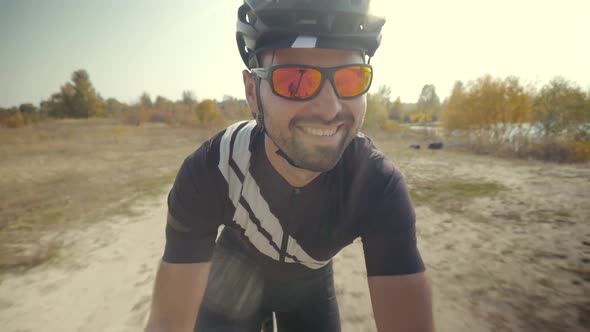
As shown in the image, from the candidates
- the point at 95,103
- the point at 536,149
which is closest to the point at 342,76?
the point at 536,149

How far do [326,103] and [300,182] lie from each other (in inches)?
22.3

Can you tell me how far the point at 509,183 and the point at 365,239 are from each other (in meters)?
12.8

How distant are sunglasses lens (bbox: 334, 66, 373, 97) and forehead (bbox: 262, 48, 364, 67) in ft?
0.23

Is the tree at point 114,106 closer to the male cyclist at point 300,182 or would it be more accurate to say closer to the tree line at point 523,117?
the tree line at point 523,117

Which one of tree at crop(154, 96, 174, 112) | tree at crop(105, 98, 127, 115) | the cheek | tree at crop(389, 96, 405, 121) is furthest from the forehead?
tree at crop(389, 96, 405, 121)

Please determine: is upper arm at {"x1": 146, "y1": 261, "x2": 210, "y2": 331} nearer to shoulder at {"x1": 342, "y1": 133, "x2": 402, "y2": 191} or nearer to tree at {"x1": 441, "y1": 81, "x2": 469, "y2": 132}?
shoulder at {"x1": 342, "y1": 133, "x2": 402, "y2": 191}

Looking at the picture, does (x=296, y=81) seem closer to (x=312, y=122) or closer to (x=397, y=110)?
(x=312, y=122)

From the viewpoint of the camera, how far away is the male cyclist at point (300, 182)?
1546mm

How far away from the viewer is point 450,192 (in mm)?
9508

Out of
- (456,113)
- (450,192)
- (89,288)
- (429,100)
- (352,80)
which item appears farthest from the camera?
(429,100)

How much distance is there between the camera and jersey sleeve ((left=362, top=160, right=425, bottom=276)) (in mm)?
1490

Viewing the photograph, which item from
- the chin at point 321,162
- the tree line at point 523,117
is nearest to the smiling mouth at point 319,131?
the chin at point 321,162

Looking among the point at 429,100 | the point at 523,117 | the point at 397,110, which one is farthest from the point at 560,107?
the point at 397,110

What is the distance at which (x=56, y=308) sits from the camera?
3.64 m
